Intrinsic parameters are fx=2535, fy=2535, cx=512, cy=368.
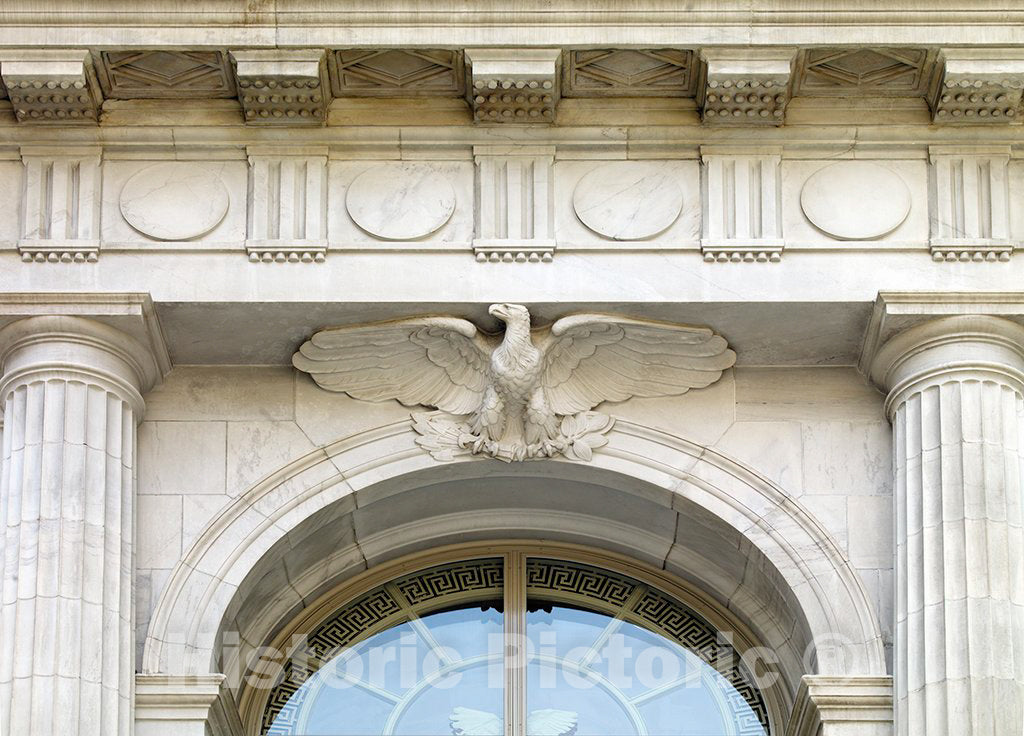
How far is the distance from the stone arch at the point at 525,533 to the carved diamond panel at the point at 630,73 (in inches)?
93.0

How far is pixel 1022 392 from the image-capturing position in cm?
1717

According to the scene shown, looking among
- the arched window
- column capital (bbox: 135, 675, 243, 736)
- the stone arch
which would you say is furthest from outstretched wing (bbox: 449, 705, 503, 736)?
column capital (bbox: 135, 675, 243, 736)

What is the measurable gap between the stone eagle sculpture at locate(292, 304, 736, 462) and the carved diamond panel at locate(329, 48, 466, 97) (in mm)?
1651

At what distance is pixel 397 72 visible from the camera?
17.6m

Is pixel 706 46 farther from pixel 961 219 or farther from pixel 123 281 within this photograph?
pixel 123 281

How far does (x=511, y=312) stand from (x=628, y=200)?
1210 mm

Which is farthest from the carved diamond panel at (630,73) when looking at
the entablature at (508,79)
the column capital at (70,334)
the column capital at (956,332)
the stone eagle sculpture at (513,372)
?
the column capital at (70,334)

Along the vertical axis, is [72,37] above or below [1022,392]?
above

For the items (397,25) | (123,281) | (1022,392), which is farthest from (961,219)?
(123,281)

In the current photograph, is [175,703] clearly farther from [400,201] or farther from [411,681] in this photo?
[400,201]

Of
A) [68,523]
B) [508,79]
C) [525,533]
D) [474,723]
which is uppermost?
[508,79]

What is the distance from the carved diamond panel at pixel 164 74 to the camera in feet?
56.9

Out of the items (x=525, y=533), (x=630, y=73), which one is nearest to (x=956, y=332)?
(x=630, y=73)

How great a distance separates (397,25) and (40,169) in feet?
8.83
